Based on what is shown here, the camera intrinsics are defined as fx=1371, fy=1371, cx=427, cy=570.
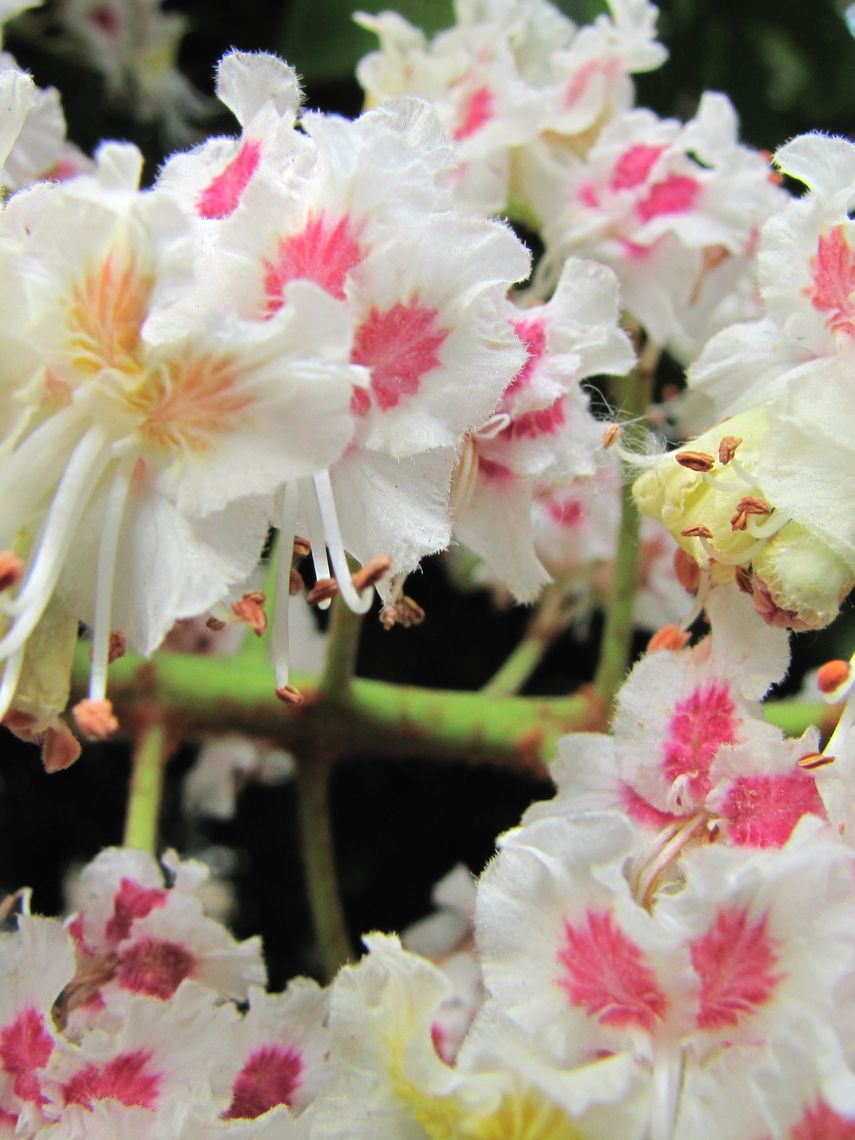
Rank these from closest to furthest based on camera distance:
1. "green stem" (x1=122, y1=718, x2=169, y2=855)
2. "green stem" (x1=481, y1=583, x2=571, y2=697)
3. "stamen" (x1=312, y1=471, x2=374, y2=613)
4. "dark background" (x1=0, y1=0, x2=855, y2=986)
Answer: "stamen" (x1=312, y1=471, x2=374, y2=613) < "green stem" (x1=122, y1=718, x2=169, y2=855) < "green stem" (x1=481, y1=583, x2=571, y2=697) < "dark background" (x1=0, y1=0, x2=855, y2=986)

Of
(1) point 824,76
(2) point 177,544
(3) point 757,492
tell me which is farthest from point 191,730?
(1) point 824,76

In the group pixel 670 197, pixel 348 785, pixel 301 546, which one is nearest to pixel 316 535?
pixel 301 546

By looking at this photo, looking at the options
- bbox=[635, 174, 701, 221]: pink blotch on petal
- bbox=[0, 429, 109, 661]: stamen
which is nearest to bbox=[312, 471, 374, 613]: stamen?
bbox=[0, 429, 109, 661]: stamen

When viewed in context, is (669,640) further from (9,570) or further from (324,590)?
(9,570)

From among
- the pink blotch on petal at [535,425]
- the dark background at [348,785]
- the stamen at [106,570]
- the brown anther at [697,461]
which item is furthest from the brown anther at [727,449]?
the dark background at [348,785]

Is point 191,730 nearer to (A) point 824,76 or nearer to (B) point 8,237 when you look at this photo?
(B) point 8,237

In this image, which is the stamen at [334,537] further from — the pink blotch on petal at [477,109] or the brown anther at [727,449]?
the pink blotch on petal at [477,109]

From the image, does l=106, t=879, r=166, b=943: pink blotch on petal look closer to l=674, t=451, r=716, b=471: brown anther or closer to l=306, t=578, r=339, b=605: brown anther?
l=306, t=578, r=339, b=605: brown anther
